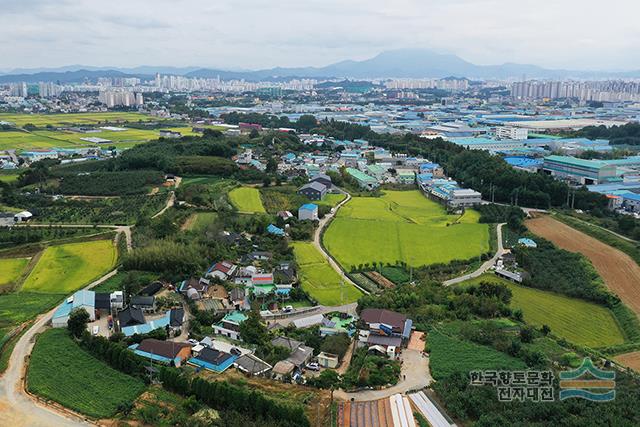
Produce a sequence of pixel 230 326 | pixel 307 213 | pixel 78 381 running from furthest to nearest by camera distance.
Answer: pixel 307 213
pixel 230 326
pixel 78 381

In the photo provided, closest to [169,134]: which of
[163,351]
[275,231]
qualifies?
[275,231]

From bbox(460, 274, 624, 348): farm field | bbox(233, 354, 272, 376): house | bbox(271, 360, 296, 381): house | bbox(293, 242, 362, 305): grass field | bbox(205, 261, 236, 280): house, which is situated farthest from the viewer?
bbox(205, 261, 236, 280): house

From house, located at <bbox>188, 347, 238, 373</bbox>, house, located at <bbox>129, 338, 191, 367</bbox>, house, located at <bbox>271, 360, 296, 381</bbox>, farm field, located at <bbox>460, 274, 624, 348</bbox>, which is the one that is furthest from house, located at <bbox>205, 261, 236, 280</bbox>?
farm field, located at <bbox>460, 274, 624, 348</bbox>

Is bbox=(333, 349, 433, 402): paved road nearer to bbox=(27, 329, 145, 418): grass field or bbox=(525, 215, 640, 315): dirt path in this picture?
bbox=(27, 329, 145, 418): grass field

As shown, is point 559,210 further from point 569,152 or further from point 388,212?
point 569,152

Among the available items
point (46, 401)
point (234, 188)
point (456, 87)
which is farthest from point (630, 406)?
point (456, 87)

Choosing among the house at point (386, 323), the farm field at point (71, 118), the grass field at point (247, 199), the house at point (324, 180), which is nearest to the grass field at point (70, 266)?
the grass field at point (247, 199)

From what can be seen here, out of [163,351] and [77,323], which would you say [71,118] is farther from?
[163,351]
